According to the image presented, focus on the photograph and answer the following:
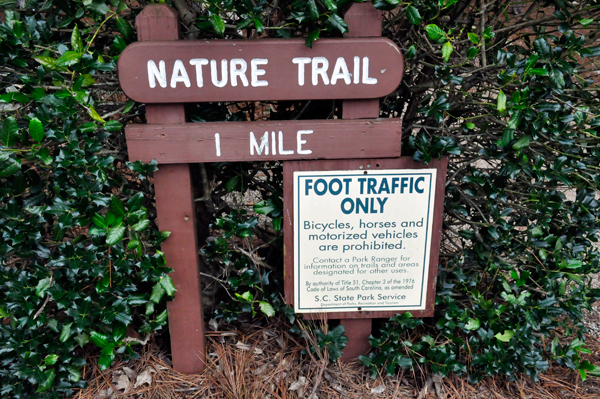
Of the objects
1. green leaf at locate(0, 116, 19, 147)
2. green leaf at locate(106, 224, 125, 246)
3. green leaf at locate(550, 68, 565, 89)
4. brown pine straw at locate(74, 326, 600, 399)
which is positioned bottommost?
brown pine straw at locate(74, 326, 600, 399)

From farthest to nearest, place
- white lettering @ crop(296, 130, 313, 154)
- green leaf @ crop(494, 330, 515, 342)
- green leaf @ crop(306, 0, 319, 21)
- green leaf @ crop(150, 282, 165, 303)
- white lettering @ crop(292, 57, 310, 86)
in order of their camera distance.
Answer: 1. green leaf @ crop(494, 330, 515, 342)
2. green leaf @ crop(150, 282, 165, 303)
3. white lettering @ crop(296, 130, 313, 154)
4. white lettering @ crop(292, 57, 310, 86)
5. green leaf @ crop(306, 0, 319, 21)

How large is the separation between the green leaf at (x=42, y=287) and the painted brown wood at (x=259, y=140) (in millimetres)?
671

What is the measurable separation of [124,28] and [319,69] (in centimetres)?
79

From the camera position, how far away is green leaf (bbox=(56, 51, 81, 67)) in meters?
1.70

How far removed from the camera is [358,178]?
1986 mm

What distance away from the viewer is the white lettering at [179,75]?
175 centimetres

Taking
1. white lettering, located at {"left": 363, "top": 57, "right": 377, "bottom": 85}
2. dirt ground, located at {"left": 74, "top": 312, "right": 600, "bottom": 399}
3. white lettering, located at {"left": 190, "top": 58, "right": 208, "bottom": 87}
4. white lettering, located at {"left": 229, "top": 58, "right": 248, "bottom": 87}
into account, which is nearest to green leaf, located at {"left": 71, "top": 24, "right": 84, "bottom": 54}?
white lettering, located at {"left": 190, "top": 58, "right": 208, "bottom": 87}

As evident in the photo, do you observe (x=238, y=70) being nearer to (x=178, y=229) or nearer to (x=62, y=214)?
(x=178, y=229)

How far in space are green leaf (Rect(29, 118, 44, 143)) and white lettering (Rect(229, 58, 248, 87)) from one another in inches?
29.6

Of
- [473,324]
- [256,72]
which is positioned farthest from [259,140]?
[473,324]

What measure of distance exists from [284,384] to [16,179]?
59.6 inches

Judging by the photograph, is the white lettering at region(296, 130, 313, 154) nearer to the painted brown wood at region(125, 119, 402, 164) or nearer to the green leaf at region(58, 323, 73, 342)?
the painted brown wood at region(125, 119, 402, 164)

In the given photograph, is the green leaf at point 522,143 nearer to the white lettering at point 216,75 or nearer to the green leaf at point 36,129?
the white lettering at point 216,75

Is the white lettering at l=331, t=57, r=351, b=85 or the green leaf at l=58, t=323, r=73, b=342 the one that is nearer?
the white lettering at l=331, t=57, r=351, b=85
